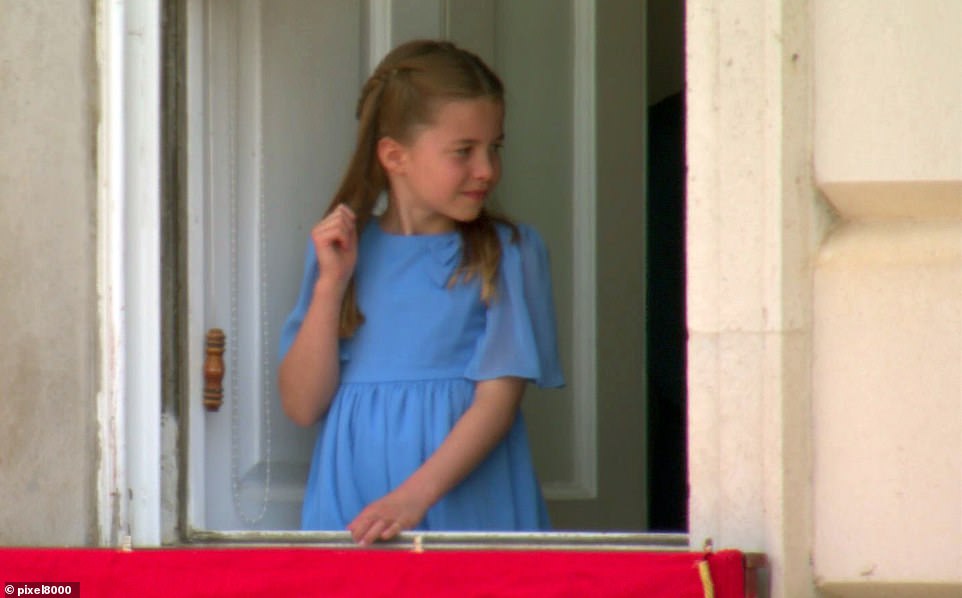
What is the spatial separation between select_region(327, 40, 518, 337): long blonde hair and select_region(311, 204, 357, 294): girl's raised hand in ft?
0.25

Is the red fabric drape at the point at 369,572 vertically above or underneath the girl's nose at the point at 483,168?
underneath

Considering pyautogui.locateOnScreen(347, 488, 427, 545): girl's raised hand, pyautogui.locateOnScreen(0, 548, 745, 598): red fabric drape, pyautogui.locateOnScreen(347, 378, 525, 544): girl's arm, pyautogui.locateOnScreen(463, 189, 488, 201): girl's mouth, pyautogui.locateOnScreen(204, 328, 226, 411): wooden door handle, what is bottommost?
pyautogui.locateOnScreen(0, 548, 745, 598): red fabric drape

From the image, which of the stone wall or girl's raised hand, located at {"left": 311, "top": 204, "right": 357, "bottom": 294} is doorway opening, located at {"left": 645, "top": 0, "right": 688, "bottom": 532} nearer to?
girl's raised hand, located at {"left": 311, "top": 204, "right": 357, "bottom": 294}

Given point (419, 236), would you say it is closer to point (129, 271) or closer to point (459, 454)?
point (459, 454)

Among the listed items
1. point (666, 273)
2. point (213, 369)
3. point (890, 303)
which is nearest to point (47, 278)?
point (213, 369)

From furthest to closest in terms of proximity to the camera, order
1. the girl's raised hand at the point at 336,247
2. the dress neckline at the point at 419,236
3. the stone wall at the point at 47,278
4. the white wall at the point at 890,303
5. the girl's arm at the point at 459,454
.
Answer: the dress neckline at the point at 419,236 < the girl's raised hand at the point at 336,247 < the girl's arm at the point at 459,454 < the stone wall at the point at 47,278 < the white wall at the point at 890,303

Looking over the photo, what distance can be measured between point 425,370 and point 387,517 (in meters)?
0.36

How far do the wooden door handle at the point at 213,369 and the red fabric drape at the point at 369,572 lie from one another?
341 millimetres

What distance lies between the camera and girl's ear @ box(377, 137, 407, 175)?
2.88 m

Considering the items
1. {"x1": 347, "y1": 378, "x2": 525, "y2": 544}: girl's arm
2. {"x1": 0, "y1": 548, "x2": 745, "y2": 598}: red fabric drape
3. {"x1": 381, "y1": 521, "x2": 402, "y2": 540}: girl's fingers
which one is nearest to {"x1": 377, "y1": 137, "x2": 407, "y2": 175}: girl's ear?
{"x1": 347, "y1": 378, "x2": 525, "y2": 544}: girl's arm

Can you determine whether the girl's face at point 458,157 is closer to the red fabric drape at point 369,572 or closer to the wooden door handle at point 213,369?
the wooden door handle at point 213,369

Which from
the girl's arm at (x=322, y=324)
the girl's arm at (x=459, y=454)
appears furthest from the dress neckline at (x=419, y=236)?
the girl's arm at (x=459, y=454)

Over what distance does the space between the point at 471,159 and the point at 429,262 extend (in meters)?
0.18

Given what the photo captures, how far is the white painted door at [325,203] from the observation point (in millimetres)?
2658
